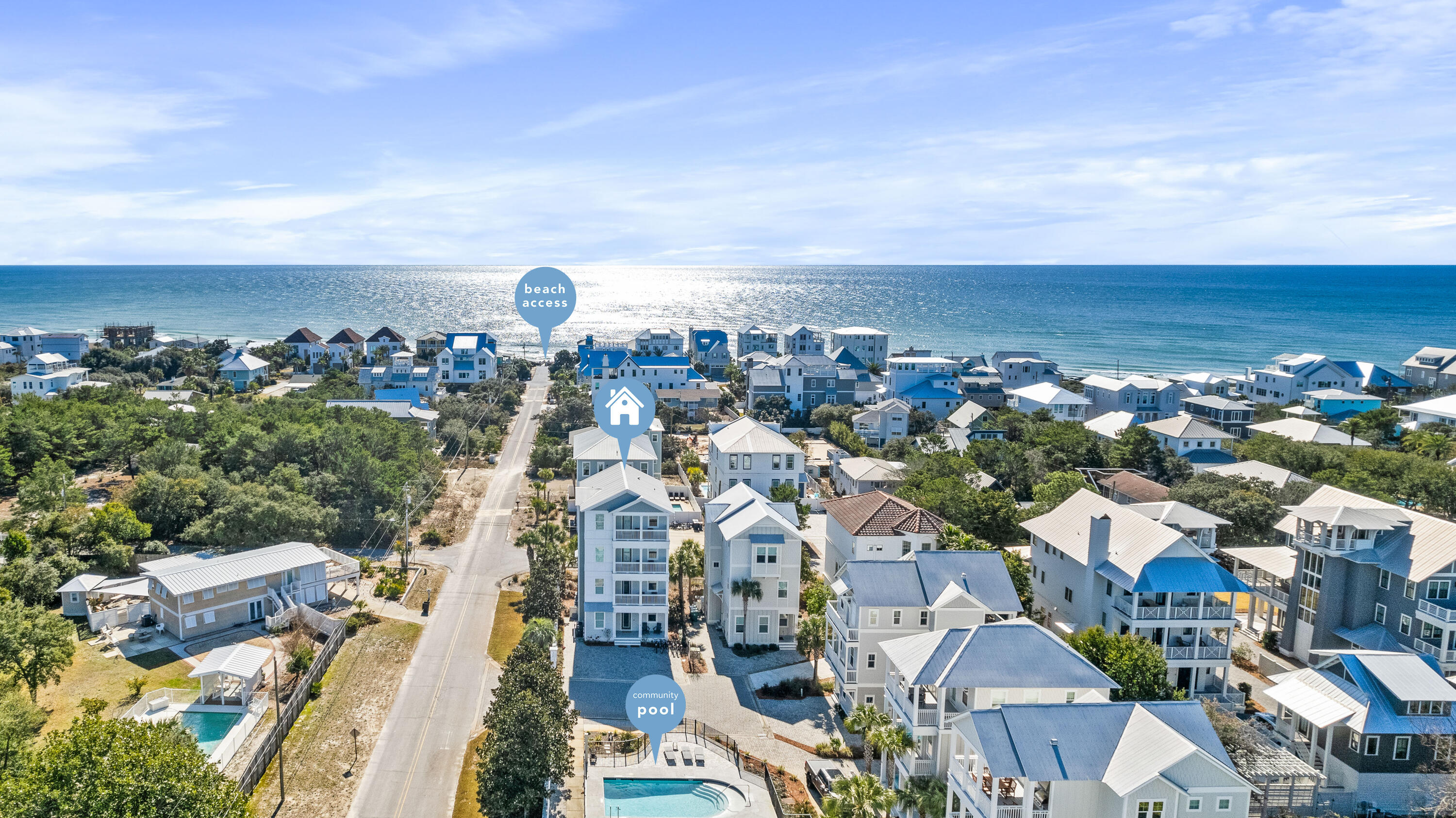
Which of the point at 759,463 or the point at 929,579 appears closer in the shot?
the point at 929,579

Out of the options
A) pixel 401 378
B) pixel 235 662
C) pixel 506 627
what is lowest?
pixel 506 627

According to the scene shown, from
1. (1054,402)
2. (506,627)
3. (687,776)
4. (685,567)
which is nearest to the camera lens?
(687,776)

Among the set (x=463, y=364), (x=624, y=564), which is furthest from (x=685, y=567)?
(x=463, y=364)

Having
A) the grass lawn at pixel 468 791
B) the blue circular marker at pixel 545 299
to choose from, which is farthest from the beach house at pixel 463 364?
the grass lawn at pixel 468 791

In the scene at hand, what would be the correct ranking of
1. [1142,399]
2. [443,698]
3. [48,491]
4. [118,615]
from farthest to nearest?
[1142,399], [48,491], [118,615], [443,698]

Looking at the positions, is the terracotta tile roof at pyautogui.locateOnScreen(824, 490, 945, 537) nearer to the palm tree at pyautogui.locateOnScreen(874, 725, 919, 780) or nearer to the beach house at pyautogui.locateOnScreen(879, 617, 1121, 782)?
the beach house at pyautogui.locateOnScreen(879, 617, 1121, 782)

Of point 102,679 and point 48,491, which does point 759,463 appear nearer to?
point 102,679

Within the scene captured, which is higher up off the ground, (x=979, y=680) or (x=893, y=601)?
(x=979, y=680)
